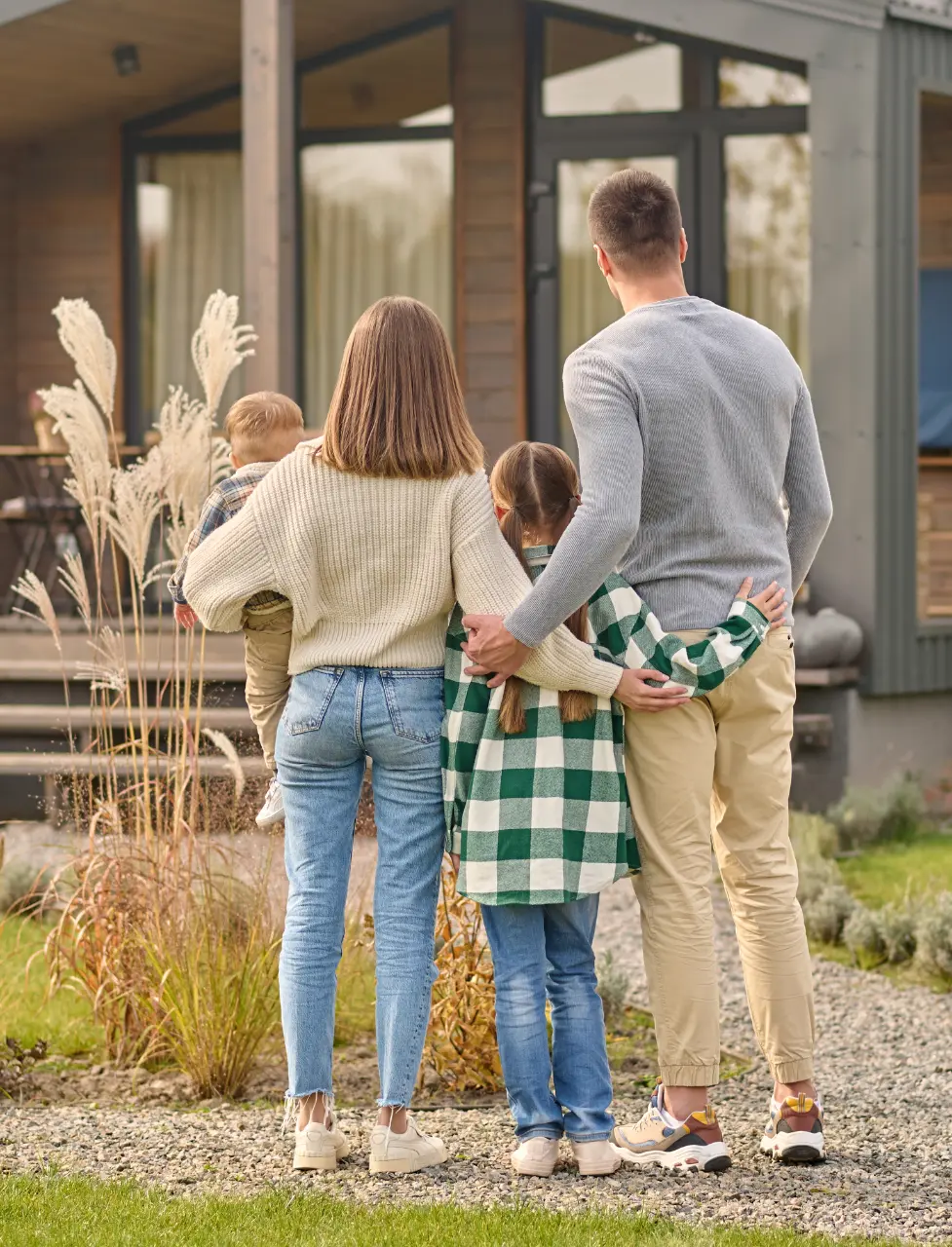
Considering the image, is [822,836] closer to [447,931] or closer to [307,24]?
[447,931]

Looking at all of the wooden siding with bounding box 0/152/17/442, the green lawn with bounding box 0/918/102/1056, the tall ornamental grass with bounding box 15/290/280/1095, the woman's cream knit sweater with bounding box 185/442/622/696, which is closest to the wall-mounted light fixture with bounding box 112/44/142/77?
the wooden siding with bounding box 0/152/17/442

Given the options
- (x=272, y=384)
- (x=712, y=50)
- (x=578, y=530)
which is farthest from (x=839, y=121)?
(x=578, y=530)

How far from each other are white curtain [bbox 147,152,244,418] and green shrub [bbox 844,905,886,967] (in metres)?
6.05

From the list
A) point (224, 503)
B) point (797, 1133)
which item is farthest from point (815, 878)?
point (224, 503)

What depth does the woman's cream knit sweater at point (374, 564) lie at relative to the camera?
10.2 ft

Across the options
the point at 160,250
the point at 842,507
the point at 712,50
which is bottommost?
the point at 842,507

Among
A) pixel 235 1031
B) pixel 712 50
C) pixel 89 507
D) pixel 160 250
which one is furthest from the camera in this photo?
pixel 160 250

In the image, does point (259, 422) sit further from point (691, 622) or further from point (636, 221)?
point (691, 622)

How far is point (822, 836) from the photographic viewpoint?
23.2 feet

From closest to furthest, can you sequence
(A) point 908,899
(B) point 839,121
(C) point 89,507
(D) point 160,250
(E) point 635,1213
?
1. (E) point 635,1213
2. (C) point 89,507
3. (A) point 908,899
4. (B) point 839,121
5. (D) point 160,250

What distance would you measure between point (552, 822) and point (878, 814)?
15.6 feet

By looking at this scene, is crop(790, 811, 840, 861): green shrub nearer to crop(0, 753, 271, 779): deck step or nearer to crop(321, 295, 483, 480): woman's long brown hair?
crop(0, 753, 271, 779): deck step

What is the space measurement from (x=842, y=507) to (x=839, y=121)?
1.83 metres

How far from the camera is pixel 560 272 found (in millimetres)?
9734
